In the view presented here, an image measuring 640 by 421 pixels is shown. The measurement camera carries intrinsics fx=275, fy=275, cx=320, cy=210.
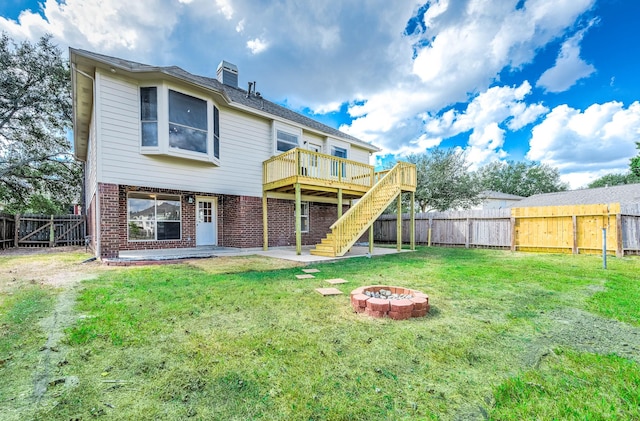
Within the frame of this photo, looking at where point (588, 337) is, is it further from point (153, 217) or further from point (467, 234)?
point (153, 217)

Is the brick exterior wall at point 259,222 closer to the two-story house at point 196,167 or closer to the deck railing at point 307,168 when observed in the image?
the two-story house at point 196,167

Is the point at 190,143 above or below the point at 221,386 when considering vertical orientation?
above

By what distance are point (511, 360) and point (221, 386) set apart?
7.69 feet

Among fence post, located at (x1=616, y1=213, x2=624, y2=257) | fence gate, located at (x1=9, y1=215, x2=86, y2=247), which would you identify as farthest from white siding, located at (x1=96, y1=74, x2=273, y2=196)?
fence post, located at (x1=616, y1=213, x2=624, y2=257)

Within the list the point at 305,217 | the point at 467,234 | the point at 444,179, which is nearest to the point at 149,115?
the point at 305,217

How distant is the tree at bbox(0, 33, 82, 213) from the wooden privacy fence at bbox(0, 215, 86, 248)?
3.67 meters

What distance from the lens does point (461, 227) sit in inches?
507

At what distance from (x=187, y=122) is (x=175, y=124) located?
0.37 meters

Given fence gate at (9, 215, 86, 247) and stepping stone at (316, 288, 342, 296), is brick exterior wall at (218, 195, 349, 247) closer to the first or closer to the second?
stepping stone at (316, 288, 342, 296)

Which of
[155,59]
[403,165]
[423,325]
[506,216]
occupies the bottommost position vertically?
[423,325]

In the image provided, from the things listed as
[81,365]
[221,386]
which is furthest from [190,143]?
[221,386]

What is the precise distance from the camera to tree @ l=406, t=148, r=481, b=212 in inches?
803

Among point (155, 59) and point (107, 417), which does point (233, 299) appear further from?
point (155, 59)

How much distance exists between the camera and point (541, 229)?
419 inches
